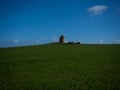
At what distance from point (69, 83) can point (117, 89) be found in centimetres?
401

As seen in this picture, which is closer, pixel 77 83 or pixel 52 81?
pixel 77 83

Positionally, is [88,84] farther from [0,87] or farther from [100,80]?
[0,87]

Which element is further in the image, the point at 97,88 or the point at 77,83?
the point at 77,83

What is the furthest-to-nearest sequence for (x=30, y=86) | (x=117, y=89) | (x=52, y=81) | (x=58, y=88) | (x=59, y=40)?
(x=59, y=40)
(x=52, y=81)
(x=30, y=86)
(x=58, y=88)
(x=117, y=89)

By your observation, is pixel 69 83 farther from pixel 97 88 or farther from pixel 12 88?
pixel 12 88

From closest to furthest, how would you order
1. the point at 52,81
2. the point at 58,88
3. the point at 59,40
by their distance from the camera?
the point at 58,88
the point at 52,81
the point at 59,40

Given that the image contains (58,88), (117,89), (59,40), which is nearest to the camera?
(117,89)

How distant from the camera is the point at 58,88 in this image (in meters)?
12.6

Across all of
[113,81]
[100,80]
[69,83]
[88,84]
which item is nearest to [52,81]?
[69,83]

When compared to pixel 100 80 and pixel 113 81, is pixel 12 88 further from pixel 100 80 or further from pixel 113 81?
pixel 113 81

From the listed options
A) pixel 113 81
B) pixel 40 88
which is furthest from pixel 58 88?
pixel 113 81

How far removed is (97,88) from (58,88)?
301cm

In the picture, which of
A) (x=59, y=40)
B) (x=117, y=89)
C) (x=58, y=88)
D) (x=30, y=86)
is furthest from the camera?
(x=59, y=40)

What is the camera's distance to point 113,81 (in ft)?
45.2
